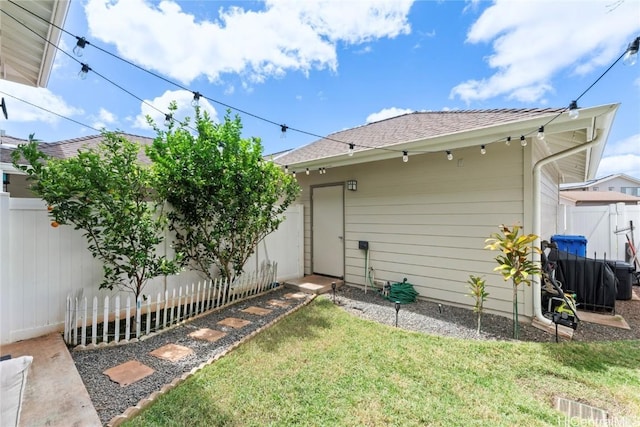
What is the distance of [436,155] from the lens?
5.02m

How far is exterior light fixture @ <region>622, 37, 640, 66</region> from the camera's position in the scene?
7.57 ft

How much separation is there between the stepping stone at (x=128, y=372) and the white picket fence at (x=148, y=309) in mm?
549

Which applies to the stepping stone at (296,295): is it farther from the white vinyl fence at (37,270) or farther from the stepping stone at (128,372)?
the stepping stone at (128,372)

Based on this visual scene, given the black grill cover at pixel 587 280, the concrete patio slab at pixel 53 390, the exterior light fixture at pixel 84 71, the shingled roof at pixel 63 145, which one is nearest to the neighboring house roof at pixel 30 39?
the exterior light fixture at pixel 84 71

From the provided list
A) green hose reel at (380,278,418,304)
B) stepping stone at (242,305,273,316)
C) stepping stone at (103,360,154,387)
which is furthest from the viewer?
green hose reel at (380,278,418,304)

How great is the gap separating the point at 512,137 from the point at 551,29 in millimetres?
1378

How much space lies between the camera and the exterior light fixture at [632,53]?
7.57 feet

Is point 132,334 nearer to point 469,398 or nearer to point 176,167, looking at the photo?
point 176,167

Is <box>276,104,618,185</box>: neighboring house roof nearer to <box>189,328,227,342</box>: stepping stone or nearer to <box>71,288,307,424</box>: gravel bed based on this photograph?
<box>71,288,307,424</box>: gravel bed

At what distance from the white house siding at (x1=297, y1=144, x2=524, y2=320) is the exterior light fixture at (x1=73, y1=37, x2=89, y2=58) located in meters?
4.63

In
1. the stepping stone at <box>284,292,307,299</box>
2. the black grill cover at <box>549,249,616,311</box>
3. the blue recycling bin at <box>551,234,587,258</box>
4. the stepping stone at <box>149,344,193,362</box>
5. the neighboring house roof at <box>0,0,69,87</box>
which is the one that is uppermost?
the neighboring house roof at <box>0,0,69,87</box>

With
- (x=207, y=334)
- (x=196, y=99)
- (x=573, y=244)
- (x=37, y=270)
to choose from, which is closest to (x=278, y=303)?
(x=207, y=334)

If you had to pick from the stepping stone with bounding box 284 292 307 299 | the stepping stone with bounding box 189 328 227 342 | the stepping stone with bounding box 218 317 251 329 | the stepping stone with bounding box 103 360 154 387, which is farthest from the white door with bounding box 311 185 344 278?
the stepping stone with bounding box 103 360 154 387

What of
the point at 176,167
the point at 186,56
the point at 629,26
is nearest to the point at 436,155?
the point at 629,26
